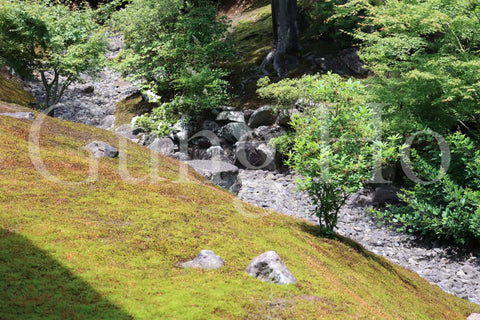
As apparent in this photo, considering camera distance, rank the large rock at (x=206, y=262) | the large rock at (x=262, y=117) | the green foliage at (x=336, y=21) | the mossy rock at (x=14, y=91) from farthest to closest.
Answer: the mossy rock at (x=14, y=91) → the large rock at (x=262, y=117) → the green foliage at (x=336, y=21) → the large rock at (x=206, y=262)

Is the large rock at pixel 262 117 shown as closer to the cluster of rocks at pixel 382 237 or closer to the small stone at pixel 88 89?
the cluster of rocks at pixel 382 237

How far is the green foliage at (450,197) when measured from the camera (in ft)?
42.6

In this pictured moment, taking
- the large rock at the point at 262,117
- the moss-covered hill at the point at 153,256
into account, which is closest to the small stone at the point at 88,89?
the large rock at the point at 262,117

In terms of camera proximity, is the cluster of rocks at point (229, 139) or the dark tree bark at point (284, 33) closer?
the cluster of rocks at point (229, 139)

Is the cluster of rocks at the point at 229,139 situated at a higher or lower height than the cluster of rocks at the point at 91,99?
Answer: lower

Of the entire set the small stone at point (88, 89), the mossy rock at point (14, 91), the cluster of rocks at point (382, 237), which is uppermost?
the small stone at point (88, 89)

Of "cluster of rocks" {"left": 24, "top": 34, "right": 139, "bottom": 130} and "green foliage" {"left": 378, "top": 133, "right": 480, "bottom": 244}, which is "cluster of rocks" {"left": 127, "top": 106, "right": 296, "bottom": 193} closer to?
"cluster of rocks" {"left": 24, "top": 34, "right": 139, "bottom": 130}

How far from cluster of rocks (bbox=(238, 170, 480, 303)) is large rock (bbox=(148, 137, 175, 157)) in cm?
402

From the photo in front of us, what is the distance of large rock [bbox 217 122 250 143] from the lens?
68.4 feet

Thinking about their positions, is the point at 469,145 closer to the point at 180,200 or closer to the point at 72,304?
the point at 180,200

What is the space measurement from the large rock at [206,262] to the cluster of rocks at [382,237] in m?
4.16

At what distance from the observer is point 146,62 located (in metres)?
24.7

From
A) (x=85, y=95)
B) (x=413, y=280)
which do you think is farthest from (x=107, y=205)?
(x=85, y=95)

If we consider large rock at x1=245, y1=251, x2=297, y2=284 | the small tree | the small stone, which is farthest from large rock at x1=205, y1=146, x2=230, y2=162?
the small stone
